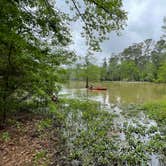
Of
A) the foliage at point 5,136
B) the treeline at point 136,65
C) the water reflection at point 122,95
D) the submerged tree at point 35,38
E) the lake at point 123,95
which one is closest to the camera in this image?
the submerged tree at point 35,38

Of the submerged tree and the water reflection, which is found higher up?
the submerged tree

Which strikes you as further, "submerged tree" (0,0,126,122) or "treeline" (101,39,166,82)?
"treeline" (101,39,166,82)

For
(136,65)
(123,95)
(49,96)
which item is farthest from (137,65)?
(49,96)

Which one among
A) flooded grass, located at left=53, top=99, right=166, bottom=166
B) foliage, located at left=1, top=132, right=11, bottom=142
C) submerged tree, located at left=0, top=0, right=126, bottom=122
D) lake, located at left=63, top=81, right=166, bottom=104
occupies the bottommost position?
lake, located at left=63, top=81, right=166, bottom=104

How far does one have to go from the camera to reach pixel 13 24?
7.65m

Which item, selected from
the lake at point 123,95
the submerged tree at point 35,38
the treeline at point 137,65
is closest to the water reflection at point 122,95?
the lake at point 123,95

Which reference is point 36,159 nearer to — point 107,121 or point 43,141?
point 43,141

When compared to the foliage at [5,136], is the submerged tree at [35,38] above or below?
above

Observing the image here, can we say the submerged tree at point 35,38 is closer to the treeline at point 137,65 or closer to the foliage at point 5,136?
the foliage at point 5,136

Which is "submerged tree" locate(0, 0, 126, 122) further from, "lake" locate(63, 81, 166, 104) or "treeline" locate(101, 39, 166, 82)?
"treeline" locate(101, 39, 166, 82)

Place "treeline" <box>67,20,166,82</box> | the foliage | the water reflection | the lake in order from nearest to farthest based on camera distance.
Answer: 1. the foliage
2. the water reflection
3. the lake
4. "treeline" <box>67,20,166,82</box>

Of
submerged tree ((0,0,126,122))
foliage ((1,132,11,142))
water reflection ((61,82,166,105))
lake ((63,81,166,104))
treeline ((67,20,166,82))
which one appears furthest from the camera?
treeline ((67,20,166,82))

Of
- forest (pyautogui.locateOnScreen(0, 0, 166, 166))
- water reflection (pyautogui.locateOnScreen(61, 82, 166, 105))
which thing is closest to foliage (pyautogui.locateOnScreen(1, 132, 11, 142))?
forest (pyautogui.locateOnScreen(0, 0, 166, 166))

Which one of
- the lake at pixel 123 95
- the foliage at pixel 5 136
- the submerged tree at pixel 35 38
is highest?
the submerged tree at pixel 35 38
